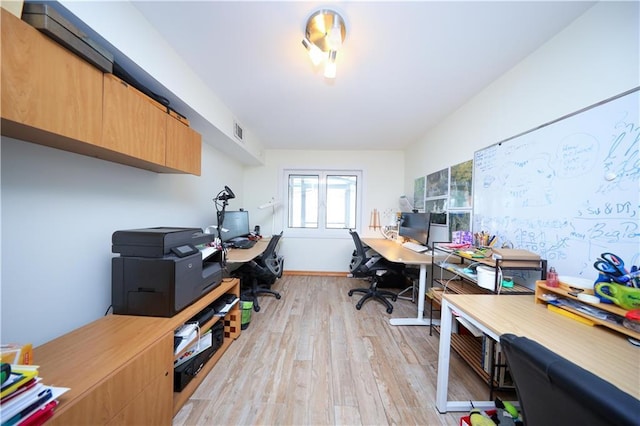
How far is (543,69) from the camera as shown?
1.38m

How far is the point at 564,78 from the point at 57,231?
3.16 m

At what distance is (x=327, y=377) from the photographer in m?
1.51

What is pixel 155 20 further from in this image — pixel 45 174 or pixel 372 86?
pixel 372 86

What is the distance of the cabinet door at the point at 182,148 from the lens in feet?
4.77

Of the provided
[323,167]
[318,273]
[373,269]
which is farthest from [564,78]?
[318,273]

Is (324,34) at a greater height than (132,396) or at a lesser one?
greater

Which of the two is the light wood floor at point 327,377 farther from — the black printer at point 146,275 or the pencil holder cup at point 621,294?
the pencil holder cup at point 621,294

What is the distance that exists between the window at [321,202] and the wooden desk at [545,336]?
268 cm

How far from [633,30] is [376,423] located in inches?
98.7

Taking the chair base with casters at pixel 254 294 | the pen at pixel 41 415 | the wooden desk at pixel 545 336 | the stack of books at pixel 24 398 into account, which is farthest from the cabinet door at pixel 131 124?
the wooden desk at pixel 545 336

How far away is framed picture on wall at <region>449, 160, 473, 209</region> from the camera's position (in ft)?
6.84

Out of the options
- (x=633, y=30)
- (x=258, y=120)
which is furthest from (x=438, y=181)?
(x=258, y=120)

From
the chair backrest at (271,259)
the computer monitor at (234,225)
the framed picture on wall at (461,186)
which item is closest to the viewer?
the framed picture on wall at (461,186)

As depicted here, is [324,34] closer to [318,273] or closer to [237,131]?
[237,131]
